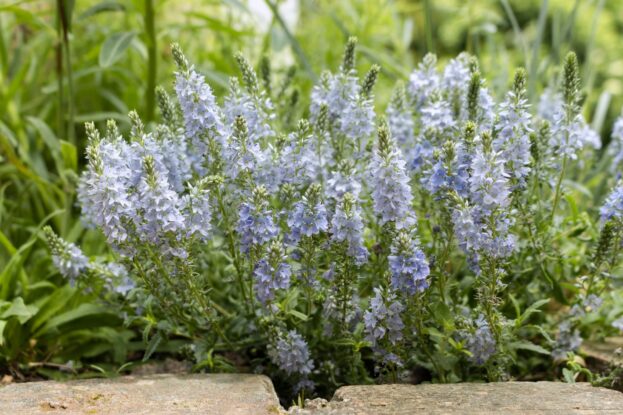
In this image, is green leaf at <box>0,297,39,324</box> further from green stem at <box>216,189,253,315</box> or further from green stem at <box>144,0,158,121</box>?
green stem at <box>144,0,158,121</box>

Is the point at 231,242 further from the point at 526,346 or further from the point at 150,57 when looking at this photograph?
the point at 150,57

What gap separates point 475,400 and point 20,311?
5.81ft

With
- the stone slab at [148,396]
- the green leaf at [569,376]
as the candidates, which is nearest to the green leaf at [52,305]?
the stone slab at [148,396]

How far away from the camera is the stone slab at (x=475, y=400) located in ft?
7.38

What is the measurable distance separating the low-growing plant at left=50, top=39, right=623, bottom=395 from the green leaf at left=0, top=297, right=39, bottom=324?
9.1 inches

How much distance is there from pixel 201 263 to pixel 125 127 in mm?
2181

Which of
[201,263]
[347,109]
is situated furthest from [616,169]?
[201,263]

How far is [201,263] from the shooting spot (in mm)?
2912

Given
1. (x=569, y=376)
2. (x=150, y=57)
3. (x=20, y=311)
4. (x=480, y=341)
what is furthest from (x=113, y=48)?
(x=569, y=376)

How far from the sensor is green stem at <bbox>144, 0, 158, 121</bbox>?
399 cm

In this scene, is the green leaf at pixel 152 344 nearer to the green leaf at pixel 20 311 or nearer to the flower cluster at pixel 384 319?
the green leaf at pixel 20 311

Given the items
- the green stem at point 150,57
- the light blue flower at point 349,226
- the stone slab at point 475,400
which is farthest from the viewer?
the green stem at point 150,57

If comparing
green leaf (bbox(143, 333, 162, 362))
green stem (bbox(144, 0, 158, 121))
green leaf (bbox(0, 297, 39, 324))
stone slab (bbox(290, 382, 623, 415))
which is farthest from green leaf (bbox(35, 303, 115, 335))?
green stem (bbox(144, 0, 158, 121))

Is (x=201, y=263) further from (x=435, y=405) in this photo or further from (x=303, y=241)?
(x=435, y=405)
